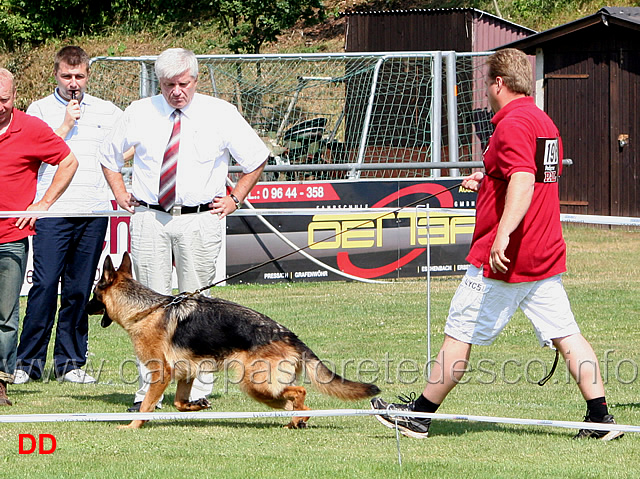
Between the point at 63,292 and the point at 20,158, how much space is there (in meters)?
1.56

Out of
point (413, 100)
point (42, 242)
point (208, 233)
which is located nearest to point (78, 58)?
point (42, 242)

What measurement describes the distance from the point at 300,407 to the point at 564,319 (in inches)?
62.7

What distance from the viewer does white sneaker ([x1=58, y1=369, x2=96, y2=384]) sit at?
22.9 feet

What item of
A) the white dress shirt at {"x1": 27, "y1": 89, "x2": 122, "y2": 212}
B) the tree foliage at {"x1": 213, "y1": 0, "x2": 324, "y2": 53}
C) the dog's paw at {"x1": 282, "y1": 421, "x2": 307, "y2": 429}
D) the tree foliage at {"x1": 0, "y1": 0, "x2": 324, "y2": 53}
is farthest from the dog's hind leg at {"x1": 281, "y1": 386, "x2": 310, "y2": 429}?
the tree foliage at {"x1": 0, "y1": 0, "x2": 324, "y2": 53}

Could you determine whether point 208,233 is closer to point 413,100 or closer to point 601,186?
point 413,100

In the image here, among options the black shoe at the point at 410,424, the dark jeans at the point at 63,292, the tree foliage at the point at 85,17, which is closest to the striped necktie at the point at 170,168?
the dark jeans at the point at 63,292

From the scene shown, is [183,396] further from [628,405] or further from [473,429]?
[628,405]

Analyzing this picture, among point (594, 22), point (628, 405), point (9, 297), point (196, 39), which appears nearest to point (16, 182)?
point (9, 297)

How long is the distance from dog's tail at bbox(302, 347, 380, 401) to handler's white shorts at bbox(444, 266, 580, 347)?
651mm

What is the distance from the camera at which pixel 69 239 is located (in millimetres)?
6918

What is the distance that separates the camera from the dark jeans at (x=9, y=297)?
5.98 m

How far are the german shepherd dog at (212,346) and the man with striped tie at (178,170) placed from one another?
173 millimetres

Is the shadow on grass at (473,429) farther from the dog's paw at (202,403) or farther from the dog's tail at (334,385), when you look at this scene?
the dog's paw at (202,403)

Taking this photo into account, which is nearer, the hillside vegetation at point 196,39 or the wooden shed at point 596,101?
the wooden shed at point 596,101
